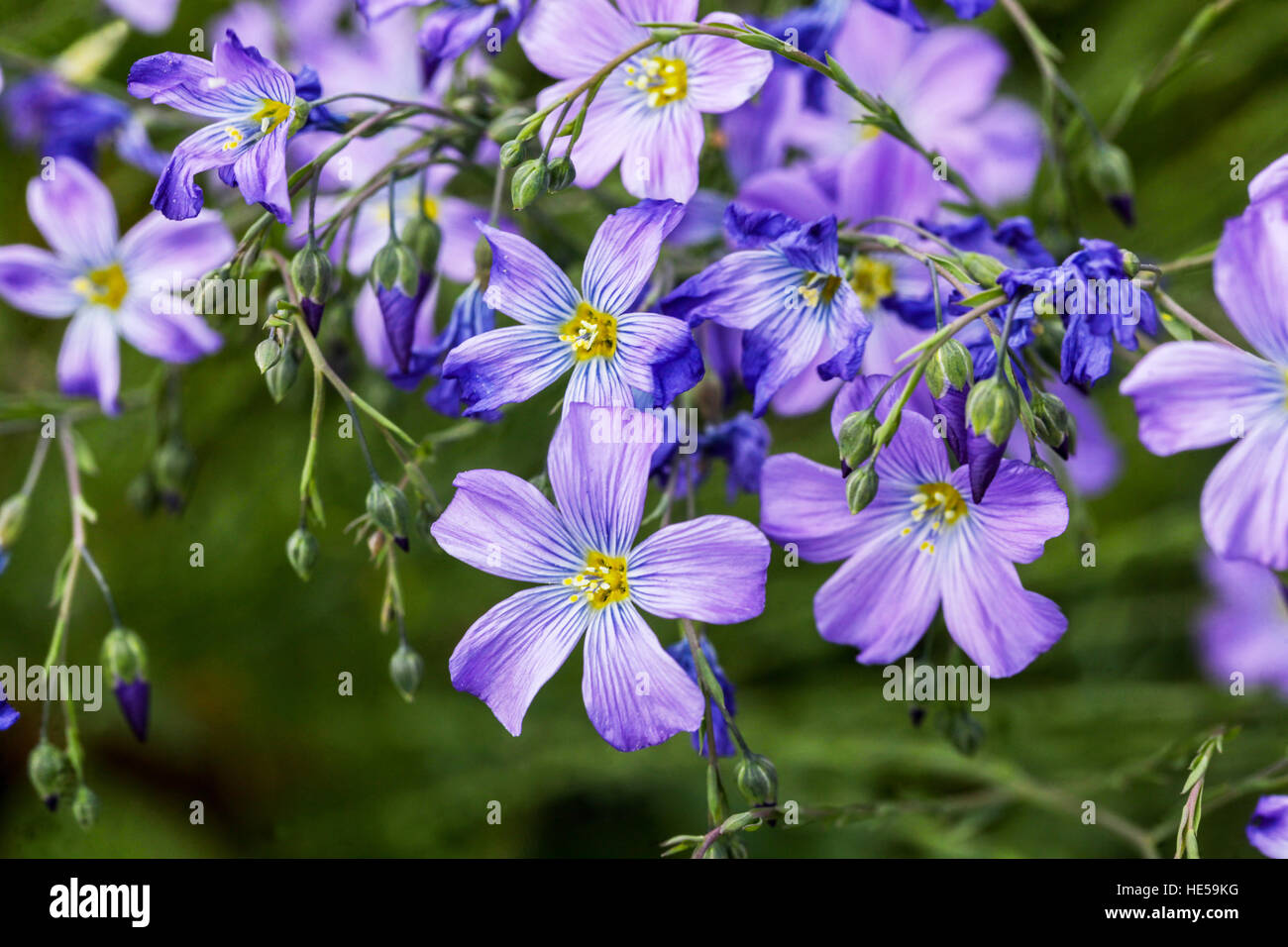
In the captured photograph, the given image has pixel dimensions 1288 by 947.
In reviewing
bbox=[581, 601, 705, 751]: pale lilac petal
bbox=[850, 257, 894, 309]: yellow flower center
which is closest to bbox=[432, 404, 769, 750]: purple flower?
bbox=[581, 601, 705, 751]: pale lilac petal

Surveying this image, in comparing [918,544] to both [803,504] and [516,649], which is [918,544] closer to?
[803,504]

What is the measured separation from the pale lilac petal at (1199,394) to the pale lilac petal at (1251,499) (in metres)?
0.02

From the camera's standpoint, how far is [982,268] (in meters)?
0.94

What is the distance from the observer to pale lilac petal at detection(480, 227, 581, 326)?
930 mm

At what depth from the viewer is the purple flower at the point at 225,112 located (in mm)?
907

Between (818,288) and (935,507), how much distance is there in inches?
9.7

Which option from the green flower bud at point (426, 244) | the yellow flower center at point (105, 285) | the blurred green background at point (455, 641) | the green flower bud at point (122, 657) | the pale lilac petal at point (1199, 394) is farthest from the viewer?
the blurred green background at point (455, 641)

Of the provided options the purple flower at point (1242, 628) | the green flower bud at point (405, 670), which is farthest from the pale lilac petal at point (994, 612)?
the purple flower at point (1242, 628)

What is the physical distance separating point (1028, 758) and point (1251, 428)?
1.30 meters

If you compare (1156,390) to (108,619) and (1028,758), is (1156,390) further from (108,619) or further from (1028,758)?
(108,619)

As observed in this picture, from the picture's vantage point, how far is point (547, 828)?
7.18 feet

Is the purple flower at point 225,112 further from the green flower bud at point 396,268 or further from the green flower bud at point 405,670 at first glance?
the green flower bud at point 405,670

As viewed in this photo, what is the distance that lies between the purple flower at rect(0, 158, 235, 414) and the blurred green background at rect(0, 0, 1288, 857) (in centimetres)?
46
